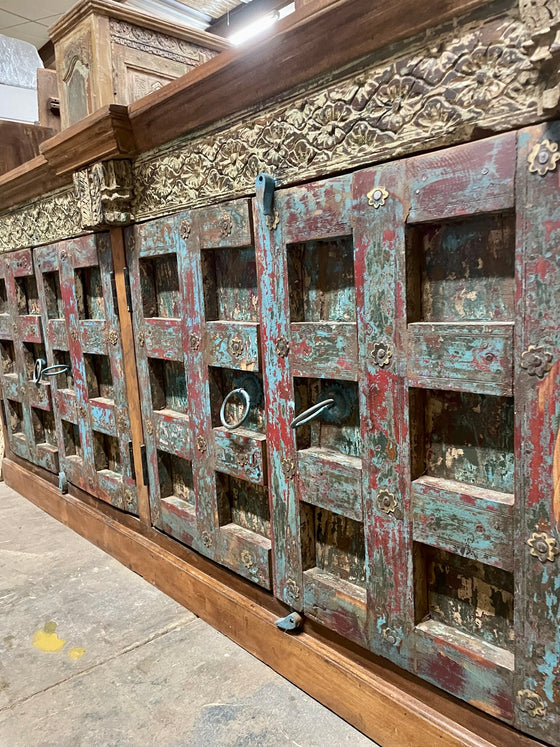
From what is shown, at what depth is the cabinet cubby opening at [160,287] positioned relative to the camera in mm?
1869

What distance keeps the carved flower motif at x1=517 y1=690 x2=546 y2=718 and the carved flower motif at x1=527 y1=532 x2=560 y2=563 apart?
29 centimetres

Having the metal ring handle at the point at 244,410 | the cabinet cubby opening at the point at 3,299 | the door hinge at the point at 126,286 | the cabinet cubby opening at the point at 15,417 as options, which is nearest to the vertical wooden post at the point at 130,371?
the door hinge at the point at 126,286

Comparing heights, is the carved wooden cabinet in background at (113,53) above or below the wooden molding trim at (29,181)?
above

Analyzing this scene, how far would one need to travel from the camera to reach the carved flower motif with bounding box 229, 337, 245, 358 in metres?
1.55

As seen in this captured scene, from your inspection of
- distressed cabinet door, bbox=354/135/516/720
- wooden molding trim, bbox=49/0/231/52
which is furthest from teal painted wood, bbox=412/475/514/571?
wooden molding trim, bbox=49/0/231/52

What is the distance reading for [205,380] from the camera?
1.71 metres

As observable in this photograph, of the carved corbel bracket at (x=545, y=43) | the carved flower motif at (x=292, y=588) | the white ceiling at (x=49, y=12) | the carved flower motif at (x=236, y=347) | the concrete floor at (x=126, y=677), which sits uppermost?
the white ceiling at (x=49, y=12)

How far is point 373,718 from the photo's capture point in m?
1.34

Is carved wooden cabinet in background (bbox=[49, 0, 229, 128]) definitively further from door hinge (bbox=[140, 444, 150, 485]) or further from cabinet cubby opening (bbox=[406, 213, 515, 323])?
cabinet cubby opening (bbox=[406, 213, 515, 323])

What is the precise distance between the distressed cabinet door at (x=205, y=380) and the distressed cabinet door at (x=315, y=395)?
10cm

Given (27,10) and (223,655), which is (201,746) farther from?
(27,10)

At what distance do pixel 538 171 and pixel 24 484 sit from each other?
3213mm

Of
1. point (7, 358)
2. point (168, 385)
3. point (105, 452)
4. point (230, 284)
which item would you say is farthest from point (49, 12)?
point (230, 284)

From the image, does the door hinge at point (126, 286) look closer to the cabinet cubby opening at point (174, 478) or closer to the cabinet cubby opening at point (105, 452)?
the cabinet cubby opening at point (174, 478)
